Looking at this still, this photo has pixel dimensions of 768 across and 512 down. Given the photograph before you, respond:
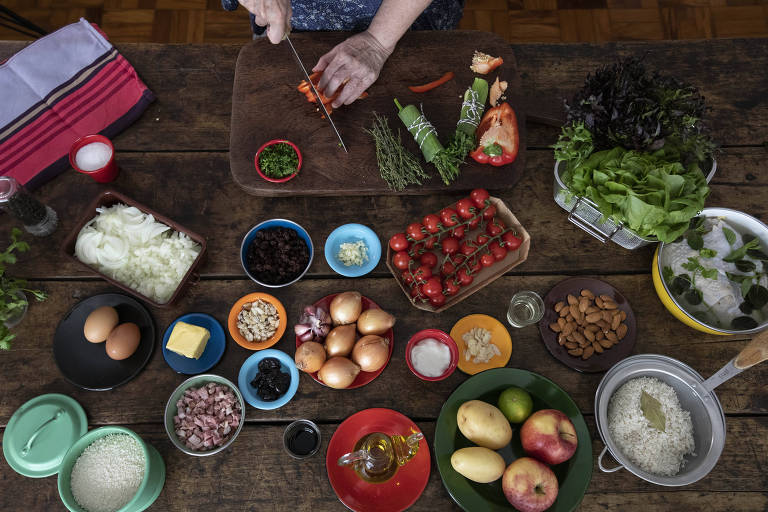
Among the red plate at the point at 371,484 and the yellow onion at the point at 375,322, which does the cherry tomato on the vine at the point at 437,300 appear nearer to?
the yellow onion at the point at 375,322

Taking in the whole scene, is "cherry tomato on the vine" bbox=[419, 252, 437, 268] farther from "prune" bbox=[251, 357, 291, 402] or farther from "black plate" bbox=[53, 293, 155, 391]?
"black plate" bbox=[53, 293, 155, 391]

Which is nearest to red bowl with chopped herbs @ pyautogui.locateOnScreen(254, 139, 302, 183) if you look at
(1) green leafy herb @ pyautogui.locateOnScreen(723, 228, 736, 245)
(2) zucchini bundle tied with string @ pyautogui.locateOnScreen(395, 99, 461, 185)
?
(2) zucchini bundle tied with string @ pyautogui.locateOnScreen(395, 99, 461, 185)

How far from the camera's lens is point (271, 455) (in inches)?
52.9

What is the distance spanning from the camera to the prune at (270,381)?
135 centimetres

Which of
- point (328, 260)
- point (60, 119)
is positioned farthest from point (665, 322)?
point (60, 119)

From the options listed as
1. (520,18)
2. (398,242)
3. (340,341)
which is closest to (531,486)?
(340,341)

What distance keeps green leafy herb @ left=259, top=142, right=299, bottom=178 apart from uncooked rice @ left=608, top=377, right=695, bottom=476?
3.87ft

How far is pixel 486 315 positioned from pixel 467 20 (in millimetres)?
2043

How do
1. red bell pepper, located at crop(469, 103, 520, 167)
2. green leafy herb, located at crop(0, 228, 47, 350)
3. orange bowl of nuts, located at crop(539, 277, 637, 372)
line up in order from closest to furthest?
1. green leafy herb, located at crop(0, 228, 47, 350)
2. orange bowl of nuts, located at crop(539, 277, 637, 372)
3. red bell pepper, located at crop(469, 103, 520, 167)

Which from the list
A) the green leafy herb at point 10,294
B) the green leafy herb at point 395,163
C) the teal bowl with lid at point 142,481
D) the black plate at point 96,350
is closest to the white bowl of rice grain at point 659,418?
the green leafy herb at point 395,163

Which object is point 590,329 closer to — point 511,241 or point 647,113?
point 511,241

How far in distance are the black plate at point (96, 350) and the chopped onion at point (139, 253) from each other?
0.07 meters

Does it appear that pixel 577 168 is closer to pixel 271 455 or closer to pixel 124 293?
pixel 271 455

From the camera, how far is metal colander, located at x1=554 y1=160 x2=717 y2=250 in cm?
141
